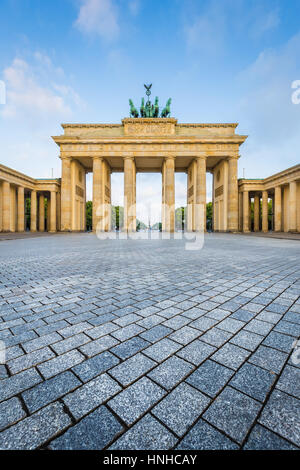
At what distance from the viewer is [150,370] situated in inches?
66.2

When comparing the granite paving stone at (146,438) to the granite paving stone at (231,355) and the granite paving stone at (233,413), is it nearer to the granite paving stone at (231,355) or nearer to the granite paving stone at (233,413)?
the granite paving stone at (233,413)

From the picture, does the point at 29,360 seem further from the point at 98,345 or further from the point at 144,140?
the point at 144,140

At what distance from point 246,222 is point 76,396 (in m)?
38.2

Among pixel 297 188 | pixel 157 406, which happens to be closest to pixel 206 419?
pixel 157 406

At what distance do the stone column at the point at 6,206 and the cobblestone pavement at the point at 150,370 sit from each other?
31.0 meters

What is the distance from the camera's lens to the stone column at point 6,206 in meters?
29.0

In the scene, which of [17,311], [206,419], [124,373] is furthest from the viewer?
[17,311]

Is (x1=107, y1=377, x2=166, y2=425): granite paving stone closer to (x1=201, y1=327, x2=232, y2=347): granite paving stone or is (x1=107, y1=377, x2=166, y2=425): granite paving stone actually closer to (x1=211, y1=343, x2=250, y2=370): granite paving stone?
(x1=211, y1=343, x2=250, y2=370): granite paving stone

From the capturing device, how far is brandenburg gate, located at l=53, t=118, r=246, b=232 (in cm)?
3133

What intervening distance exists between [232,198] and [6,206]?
3096 centimetres

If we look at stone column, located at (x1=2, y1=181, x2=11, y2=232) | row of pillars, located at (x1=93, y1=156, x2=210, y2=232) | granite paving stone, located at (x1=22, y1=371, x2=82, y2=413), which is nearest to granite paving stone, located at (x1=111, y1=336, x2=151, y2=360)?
granite paving stone, located at (x1=22, y1=371, x2=82, y2=413)

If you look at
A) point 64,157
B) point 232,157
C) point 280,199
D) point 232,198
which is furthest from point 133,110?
point 280,199

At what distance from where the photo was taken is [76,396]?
4.69 feet
